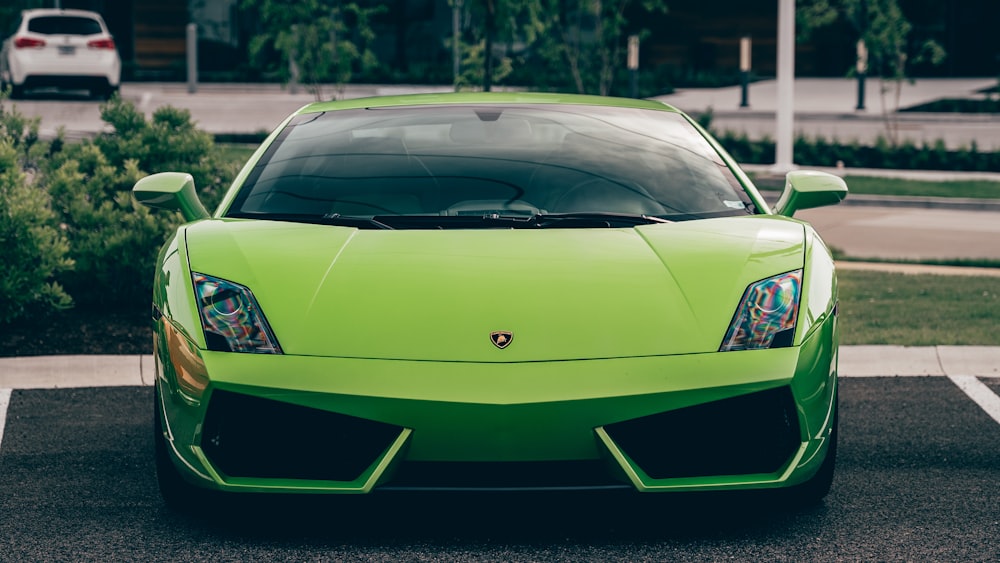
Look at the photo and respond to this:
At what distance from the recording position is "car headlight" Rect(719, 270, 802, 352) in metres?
4.17

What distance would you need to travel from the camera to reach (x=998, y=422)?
605cm

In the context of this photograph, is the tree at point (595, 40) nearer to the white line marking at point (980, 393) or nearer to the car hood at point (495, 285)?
the white line marking at point (980, 393)

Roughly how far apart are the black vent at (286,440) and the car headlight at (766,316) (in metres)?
1.02

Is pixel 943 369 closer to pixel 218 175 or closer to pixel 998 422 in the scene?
pixel 998 422

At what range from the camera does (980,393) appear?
21.7ft

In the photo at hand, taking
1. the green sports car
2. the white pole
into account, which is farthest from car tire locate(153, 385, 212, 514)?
the white pole

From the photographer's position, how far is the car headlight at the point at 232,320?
4148mm

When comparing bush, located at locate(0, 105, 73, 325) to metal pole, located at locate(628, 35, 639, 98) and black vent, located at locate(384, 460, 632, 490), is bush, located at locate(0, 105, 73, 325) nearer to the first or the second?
black vent, located at locate(384, 460, 632, 490)

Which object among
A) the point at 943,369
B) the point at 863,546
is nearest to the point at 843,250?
the point at 943,369

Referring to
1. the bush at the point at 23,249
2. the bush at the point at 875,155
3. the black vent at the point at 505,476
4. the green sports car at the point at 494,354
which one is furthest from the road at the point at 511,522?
the bush at the point at 875,155

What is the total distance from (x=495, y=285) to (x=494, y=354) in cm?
28

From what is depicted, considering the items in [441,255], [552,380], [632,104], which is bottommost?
[552,380]

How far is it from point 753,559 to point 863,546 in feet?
1.23

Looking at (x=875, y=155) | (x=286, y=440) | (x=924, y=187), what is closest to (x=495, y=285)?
(x=286, y=440)
